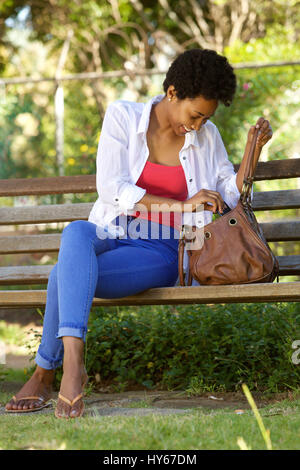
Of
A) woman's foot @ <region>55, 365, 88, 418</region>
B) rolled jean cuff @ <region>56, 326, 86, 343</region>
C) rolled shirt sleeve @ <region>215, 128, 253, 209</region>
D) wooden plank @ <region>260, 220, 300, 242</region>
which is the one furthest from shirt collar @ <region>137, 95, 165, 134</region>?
woman's foot @ <region>55, 365, 88, 418</region>

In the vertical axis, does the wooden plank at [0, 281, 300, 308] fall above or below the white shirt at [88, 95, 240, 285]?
below

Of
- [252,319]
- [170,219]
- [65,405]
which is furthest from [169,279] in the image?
[252,319]

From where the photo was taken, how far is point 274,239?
128 inches

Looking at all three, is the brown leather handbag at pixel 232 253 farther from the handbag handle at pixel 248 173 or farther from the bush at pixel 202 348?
the bush at pixel 202 348

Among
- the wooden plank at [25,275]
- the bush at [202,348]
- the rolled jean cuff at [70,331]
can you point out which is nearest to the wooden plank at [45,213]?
the wooden plank at [25,275]

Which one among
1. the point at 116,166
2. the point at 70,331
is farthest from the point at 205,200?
the point at 70,331

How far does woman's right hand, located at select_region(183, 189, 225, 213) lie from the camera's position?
2.82 meters

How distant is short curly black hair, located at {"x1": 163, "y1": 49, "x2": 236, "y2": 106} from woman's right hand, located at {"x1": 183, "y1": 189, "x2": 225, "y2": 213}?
0.40 metres

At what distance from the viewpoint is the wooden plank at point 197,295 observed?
2.45 metres

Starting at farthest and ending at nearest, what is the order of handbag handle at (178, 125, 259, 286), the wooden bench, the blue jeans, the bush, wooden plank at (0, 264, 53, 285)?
the bush < wooden plank at (0, 264, 53, 285) < handbag handle at (178, 125, 259, 286) < the wooden bench < the blue jeans

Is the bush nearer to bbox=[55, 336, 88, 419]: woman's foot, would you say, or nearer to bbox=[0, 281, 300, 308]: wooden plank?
bbox=[0, 281, 300, 308]: wooden plank

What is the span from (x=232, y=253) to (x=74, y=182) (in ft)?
3.98

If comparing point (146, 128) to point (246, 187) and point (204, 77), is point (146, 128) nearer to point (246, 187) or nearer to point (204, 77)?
point (204, 77)

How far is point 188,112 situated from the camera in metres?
2.89
